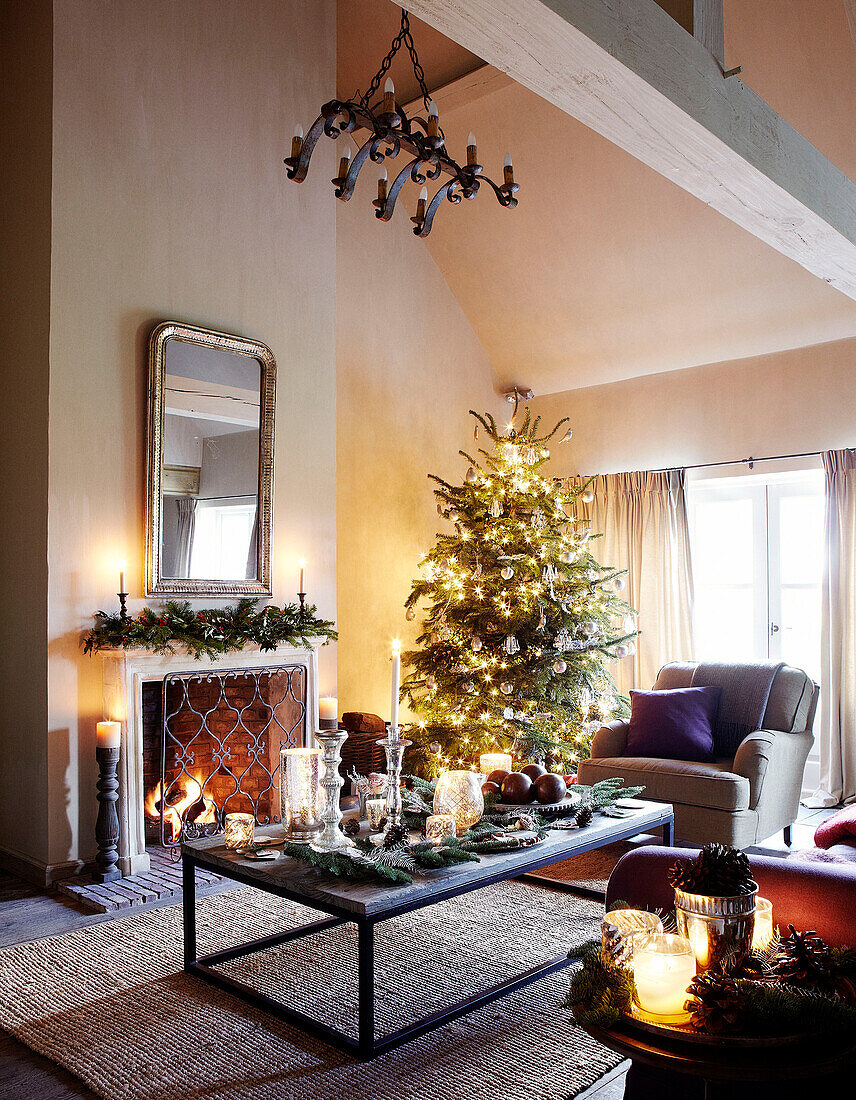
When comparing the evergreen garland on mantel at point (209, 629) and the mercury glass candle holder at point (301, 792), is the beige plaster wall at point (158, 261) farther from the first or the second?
the mercury glass candle holder at point (301, 792)

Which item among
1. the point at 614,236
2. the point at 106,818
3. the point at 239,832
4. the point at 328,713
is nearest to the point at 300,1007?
the point at 239,832

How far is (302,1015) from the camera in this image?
8.34ft

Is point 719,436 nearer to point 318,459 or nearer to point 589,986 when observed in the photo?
point 318,459

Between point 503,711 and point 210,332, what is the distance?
256cm

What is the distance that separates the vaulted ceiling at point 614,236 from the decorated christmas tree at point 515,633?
1.44 meters

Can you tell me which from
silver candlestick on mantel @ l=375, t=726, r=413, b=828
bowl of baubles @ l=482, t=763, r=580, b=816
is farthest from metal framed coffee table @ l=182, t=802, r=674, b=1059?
silver candlestick on mantel @ l=375, t=726, r=413, b=828

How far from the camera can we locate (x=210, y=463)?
470 cm

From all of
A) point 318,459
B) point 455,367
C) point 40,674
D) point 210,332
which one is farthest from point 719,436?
point 40,674

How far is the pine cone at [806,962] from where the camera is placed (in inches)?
66.7

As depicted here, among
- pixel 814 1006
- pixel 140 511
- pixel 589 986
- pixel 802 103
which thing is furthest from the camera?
pixel 802 103

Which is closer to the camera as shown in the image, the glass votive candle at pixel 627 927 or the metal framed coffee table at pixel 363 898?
the glass votive candle at pixel 627 927

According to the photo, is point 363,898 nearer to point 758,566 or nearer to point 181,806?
point 181,806

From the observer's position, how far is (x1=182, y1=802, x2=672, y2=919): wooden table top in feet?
7.89

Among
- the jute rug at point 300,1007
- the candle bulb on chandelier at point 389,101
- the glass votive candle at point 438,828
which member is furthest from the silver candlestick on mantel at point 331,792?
the candle bulb on chandelier at point 389,101
